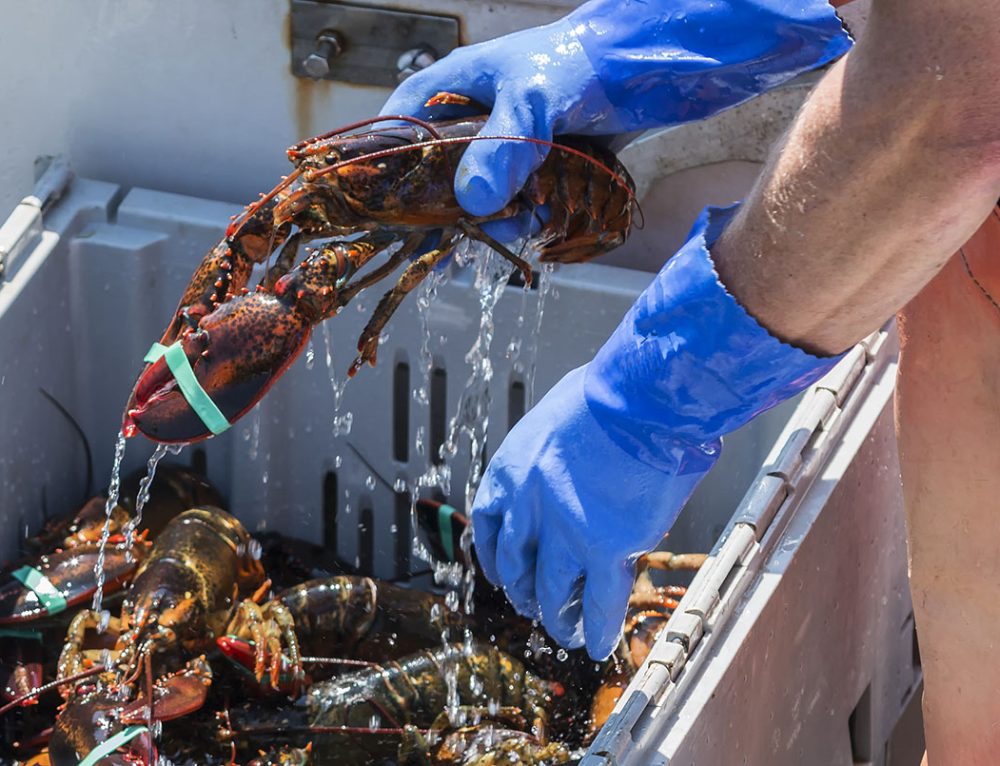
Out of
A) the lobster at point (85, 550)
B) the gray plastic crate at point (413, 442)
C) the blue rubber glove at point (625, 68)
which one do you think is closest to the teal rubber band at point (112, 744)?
the lobster at point (85, 550)

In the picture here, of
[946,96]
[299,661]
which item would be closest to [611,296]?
[299,661]

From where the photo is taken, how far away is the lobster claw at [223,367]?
5.81 ft

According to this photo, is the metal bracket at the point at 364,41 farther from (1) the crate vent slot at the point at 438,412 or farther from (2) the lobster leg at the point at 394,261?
(2) the lobster leg at the point at 394,261

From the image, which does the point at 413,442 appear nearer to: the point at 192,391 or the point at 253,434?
the point at 253,434

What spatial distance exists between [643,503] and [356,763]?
1052 millimetres

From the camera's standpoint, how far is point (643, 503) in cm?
167

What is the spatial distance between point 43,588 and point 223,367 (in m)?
1.10

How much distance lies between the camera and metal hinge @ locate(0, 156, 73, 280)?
9.07 ft

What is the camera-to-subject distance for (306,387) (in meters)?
2.93

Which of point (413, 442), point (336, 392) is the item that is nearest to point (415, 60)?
point (336, 392)

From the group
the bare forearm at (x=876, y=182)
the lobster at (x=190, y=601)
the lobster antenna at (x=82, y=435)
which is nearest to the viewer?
the bare forearm at (x=876, y=182)

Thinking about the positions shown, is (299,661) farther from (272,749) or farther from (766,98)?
(766,98)

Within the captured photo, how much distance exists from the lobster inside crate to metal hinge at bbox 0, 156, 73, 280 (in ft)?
0.03

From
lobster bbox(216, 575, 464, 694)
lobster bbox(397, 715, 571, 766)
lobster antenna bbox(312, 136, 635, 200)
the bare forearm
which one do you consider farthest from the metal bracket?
the bare forearm
